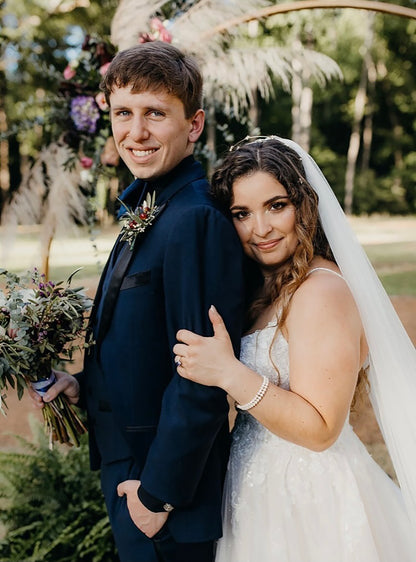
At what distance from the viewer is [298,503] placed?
6.92 feet

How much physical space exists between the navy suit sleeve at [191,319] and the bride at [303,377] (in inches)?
1.9

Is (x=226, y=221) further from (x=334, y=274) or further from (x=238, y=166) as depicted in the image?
(x=334, y=274)

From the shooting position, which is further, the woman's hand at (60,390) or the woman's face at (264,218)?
the woman's hand at (60,390)

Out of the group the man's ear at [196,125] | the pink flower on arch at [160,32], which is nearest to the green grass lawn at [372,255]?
the pink flower on arch at [160,32]

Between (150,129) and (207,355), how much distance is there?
0.79m

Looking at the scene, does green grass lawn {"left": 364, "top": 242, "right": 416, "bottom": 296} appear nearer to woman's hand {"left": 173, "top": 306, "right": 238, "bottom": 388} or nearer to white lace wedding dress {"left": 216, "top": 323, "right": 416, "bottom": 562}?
white lace wedding dress {"left": 216, "top": 323, "right": 416, "bottom": 562}

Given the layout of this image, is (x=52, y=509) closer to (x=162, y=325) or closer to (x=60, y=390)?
(x=60, y=390)

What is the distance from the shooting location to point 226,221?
6.22 ft

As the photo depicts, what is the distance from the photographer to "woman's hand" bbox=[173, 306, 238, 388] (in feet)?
5.95

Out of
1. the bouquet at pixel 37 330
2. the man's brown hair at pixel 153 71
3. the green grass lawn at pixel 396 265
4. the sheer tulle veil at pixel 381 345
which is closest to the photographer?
the man's brown hair at pixel 153 71

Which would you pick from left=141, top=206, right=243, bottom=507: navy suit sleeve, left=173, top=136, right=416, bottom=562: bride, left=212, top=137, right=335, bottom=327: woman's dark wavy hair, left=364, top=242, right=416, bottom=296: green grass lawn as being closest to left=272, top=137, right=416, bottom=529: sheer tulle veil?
left=173, top=136, right=416, bottom=562: bride

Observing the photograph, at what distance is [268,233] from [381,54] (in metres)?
32.4

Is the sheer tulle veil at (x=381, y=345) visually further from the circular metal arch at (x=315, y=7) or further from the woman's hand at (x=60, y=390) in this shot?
the circular metal arch at (x=315, y=7)

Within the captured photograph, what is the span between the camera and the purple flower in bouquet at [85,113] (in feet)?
12.1
